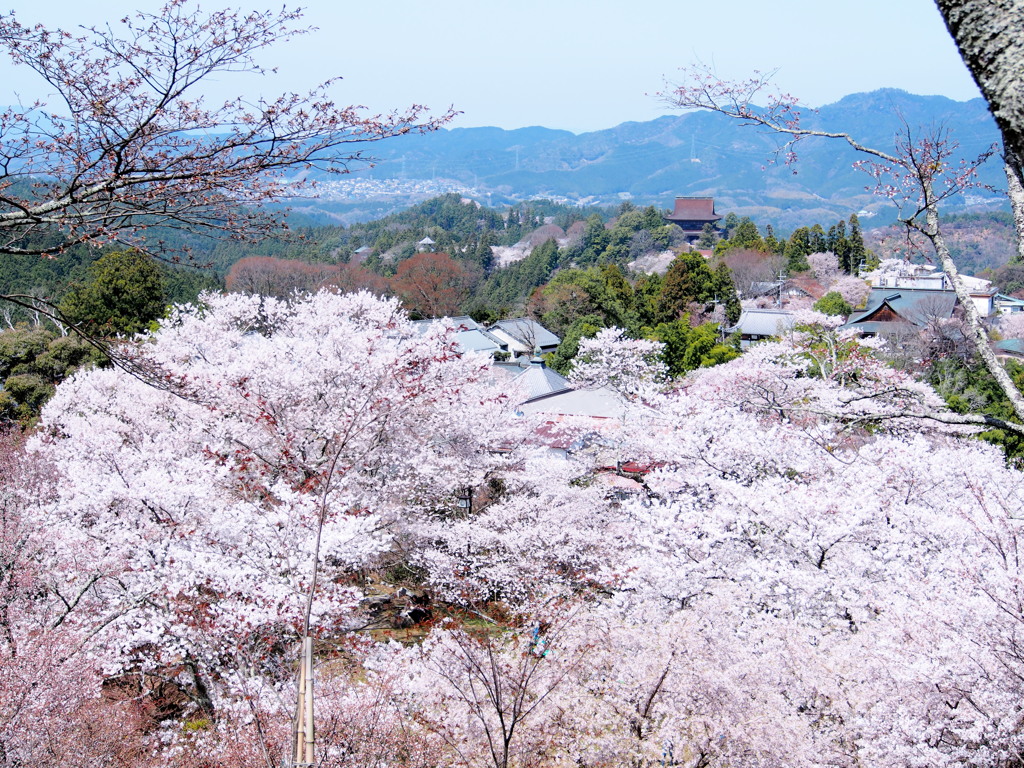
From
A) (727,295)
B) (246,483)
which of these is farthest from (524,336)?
(246,483)

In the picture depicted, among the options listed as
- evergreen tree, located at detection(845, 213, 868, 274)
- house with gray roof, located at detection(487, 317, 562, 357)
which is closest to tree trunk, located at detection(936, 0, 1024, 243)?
house with gray roof, located at detection(487, 317, 562, 357)

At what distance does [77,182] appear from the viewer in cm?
325

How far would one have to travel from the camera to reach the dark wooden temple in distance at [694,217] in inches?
2963

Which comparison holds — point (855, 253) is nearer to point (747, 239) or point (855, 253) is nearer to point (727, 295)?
point (747, 239)

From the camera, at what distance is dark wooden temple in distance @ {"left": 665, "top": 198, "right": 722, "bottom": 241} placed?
75.2 metres

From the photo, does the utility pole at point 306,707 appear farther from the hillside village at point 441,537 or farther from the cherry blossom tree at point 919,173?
the cherry blossom tree at point 919,173

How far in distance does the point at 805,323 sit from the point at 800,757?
20.8 metres

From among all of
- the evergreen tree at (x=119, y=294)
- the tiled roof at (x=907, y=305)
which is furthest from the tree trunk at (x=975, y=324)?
the evergreen tree at (x=119, y=294)

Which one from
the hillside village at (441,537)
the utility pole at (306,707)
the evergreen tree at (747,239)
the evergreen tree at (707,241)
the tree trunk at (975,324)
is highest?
the tree trunk at (975,324)

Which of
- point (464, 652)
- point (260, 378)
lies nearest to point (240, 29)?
point (464, 652)

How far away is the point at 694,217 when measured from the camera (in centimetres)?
7556

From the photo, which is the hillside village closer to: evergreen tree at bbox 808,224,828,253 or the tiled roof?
the tiled roof

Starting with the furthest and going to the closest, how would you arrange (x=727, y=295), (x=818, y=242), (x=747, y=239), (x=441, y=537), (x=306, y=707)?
(x=747, y=239)
(x=818, y=242)
(x=727, y=295)
(x=441, y=537)
(x=306, y=707)

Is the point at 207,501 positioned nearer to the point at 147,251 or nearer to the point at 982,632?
the point at 147,251
